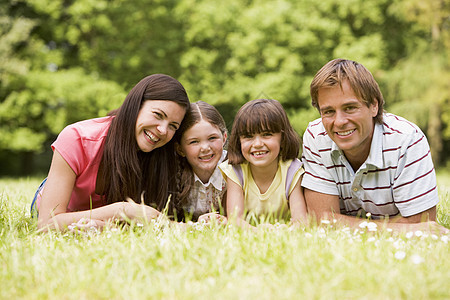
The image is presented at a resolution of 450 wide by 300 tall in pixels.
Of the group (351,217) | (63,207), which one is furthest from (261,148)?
(63,207)

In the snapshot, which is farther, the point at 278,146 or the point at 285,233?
the point at 278,146

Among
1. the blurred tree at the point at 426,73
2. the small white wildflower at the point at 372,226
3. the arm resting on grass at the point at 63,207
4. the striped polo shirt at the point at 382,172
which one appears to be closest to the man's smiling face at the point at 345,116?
the striped polo shirt at the point at 382,172

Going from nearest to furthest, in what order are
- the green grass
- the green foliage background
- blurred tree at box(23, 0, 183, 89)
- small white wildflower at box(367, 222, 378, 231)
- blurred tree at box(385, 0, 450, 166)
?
the green grass < small white wildflower at box(367, 222, 378, 231) < the green foliage background < blurred tree at box(23, 0, 183, 89) < blurred tree at box(385, 0, 450, 166)

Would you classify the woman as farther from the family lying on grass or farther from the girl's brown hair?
the girl's brown hair

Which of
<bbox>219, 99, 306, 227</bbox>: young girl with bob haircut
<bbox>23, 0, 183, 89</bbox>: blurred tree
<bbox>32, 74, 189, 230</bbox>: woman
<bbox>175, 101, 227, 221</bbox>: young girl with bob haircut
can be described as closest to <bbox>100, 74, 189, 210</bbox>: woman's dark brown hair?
<bbox>32, 74, 189, 230</bbox>: woman

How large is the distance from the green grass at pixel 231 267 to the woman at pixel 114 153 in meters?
0.68

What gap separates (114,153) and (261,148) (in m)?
1.26

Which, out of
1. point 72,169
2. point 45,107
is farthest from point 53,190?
point 45,107

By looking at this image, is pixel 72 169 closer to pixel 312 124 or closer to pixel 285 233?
pixel 285 233

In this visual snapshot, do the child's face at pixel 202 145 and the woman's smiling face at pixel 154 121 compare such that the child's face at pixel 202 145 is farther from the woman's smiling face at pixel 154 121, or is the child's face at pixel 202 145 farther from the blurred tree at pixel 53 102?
the blurred tree at pixel 53 102

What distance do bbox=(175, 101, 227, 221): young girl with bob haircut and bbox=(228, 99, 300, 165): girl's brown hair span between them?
0.66 ft

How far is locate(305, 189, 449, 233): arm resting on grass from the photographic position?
3277 millimetres

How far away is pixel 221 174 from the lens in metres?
4.31

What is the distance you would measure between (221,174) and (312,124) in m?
0.98
